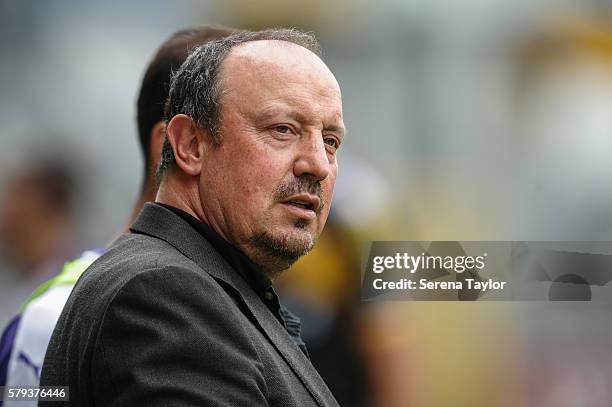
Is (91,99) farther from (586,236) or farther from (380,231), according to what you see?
(586,236)

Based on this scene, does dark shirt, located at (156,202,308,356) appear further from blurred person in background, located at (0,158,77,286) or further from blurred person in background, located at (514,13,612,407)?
blurred person in background, located at (0,158,77,286)

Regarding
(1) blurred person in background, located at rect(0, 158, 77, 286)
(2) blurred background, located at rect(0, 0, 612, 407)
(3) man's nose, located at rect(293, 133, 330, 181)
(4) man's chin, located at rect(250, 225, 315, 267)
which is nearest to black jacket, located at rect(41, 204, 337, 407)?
(4) man's chin, located at rect(250, 225, 315, 267)

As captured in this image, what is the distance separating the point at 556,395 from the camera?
3434 millimetres

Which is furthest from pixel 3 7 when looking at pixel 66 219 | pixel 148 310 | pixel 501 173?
pixel 148 310


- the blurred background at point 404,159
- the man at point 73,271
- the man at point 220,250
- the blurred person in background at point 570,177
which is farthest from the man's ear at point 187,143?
the blurred person in background at point 570,177

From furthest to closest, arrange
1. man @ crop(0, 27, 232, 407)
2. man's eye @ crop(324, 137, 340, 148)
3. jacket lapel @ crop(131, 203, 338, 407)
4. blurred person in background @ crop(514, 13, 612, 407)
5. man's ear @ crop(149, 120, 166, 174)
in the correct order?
1. blurred person in background @ crop(514, 13, 612, 407)
2. man's ear @ crop(149, 120, 166, 174)
3. man @ crop(0, 27, 232, 407)
4. man's eye @ crop(324, 137, 340, 148)
5. jacket lapel @ crop(131, 203, 338, 407)

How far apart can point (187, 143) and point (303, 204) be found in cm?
25

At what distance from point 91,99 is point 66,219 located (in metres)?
0.48

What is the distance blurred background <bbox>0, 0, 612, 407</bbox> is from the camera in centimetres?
337

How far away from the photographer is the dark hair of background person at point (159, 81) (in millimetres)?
2428

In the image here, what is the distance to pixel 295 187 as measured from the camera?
1.80 m

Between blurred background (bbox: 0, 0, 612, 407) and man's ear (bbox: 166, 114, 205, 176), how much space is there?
1.45 m

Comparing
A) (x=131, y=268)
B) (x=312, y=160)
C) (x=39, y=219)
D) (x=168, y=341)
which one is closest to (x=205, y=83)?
(x=312, y=160)

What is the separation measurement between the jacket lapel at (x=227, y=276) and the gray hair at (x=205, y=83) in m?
0.18
